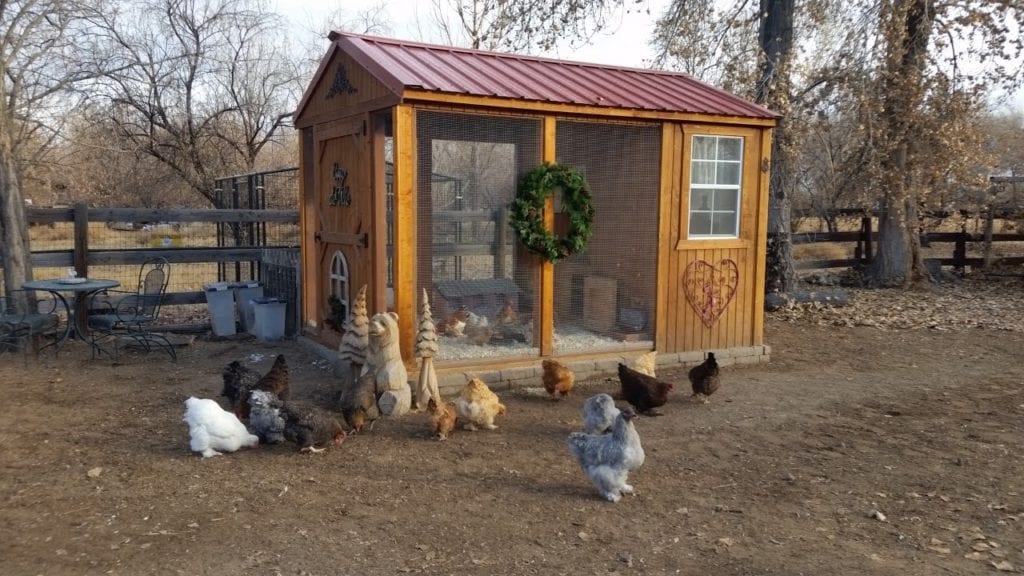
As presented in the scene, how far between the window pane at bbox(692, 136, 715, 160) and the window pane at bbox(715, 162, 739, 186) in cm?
17

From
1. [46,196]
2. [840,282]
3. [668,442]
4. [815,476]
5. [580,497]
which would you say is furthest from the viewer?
[46,196]

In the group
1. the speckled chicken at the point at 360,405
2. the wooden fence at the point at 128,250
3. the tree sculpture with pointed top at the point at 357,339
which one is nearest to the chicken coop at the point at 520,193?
the tree sculpture with pointed top at the point at 357,339

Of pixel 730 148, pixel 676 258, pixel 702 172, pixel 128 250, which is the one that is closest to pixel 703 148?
pixel 702 172

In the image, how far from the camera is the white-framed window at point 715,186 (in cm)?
790

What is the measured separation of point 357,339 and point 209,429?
4.97 ft

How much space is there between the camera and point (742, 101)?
8258 mm

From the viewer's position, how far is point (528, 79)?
729 cm

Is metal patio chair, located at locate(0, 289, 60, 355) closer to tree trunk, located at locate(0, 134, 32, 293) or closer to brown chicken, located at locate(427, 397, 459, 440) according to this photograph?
tree trunk, located at locate(0, 134, 32, 293)

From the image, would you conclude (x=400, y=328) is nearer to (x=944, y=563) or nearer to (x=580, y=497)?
(x=580, y=497)

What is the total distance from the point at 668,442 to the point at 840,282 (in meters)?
10.5

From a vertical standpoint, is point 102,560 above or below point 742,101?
below

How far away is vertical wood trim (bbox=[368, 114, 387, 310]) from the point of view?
6.59 meters

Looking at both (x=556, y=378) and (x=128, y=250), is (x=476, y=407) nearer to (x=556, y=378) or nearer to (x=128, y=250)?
(x=556, y=378)

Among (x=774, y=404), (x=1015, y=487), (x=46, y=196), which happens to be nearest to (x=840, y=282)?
(x=774, y=404)
